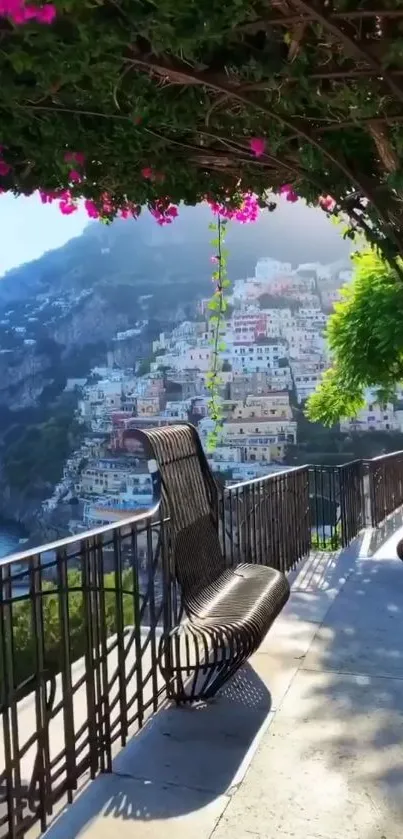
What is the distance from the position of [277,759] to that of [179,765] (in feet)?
1.20

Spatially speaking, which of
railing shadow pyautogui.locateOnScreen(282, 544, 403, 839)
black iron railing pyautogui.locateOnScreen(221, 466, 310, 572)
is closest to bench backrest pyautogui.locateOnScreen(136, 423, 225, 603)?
black iron railing pyautogui.locateOnScreen(221, 466, 310, 572)

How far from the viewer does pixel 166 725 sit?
2.98 metres

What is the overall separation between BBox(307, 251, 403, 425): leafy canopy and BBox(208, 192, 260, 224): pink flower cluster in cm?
660

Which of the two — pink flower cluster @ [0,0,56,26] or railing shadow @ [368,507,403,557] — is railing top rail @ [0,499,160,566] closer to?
pink flower cluster @ [0,0,56,26]

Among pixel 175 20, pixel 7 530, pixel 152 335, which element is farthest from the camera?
pixel 152 335

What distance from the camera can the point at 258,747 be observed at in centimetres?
277

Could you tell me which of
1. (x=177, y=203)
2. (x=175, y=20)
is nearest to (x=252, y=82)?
(x=175, y=20)

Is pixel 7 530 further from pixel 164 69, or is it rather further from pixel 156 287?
pixel 164 69

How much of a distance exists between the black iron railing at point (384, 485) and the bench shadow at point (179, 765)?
6134 mm

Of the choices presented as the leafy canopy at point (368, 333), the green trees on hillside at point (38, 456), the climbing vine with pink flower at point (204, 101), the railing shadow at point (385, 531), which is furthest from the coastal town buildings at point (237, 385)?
the climbing vine with pink flower at point (204, 101)

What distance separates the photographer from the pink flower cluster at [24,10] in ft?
5.63

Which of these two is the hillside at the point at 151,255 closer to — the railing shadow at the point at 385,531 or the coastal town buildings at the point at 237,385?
the coastal town buildings at the point at 237,385

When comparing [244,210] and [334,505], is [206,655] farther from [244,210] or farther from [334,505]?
[334,505]

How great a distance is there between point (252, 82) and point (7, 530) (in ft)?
143
